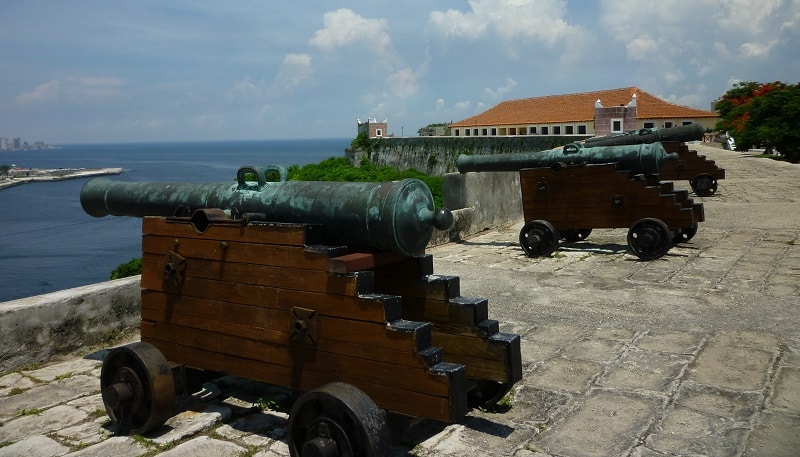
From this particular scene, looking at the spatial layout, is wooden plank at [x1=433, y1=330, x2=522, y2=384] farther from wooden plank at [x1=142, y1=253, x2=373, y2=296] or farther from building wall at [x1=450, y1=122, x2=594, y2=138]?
building wall at [x1=450, y1=122, x2=594, y2=138]

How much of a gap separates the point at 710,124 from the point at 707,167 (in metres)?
37.1

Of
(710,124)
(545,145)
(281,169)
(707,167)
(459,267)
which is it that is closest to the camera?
(281,169)

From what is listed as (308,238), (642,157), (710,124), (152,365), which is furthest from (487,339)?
(710,124)

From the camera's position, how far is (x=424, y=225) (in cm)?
281

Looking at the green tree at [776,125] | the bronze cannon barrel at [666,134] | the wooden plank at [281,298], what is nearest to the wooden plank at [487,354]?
the wooden plank at [281,298]

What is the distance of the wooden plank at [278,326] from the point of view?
254 centimetres

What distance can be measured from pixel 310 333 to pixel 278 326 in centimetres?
20

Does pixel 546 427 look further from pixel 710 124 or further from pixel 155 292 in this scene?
pixel 710 124

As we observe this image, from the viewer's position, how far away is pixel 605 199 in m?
7.17

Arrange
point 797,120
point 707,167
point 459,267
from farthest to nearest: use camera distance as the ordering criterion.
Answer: point 797,120 → point 707,167 → point 459,267

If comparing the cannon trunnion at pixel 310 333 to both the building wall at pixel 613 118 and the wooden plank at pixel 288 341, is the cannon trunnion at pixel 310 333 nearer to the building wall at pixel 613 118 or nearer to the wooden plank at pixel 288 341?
the wooden plank at pixel 288 341

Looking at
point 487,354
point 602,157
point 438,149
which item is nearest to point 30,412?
point 487,354

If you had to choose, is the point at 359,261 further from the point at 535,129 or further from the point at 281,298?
the point at 535,129

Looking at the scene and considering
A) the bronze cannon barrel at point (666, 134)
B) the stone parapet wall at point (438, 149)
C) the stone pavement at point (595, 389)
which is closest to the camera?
the stone pavement at point (595, 389)
